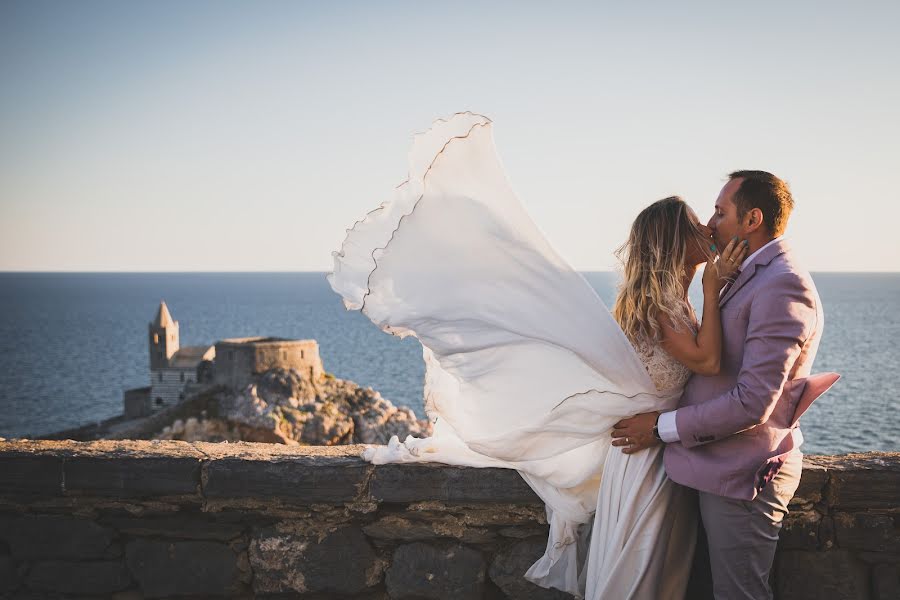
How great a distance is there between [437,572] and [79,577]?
5.50 ft

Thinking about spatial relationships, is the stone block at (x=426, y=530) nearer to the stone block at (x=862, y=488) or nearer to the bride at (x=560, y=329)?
the bride at (x=560, y=329)

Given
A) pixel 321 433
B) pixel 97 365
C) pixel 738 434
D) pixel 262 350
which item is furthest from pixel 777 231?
pixel 97 365

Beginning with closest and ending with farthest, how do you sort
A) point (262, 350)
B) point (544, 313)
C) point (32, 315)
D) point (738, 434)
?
point (738, 434) < point (544, 313) < point (262, 350) < point (32, 315)

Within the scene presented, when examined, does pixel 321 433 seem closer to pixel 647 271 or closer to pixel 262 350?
pixel 262 350

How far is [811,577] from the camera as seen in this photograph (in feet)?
10.9

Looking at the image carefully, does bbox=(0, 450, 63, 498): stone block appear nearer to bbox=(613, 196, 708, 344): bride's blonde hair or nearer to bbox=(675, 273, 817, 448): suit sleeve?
bbox=(613, 196, 708, 344): bride's blonde hair

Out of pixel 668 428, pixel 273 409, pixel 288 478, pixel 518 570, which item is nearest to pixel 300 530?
pixel 288 478

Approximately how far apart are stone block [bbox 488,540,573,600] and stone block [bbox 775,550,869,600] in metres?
0.95

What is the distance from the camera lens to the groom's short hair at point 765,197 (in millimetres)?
2783

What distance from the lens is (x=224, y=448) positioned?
3.74 m

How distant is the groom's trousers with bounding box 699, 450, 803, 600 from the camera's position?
271 centimetres

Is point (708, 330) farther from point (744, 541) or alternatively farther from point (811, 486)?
point (811, 486)

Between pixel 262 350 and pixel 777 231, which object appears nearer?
pixel 777 231

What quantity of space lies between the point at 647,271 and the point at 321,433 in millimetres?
40012
